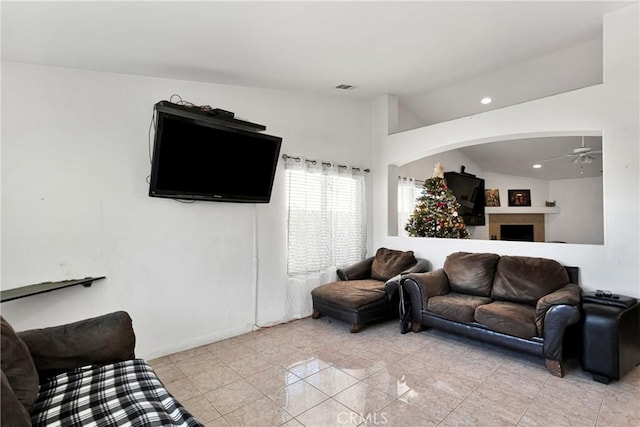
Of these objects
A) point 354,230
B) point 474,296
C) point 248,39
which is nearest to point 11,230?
point 248,39

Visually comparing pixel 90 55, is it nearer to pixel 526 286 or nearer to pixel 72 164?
pixel 72 164

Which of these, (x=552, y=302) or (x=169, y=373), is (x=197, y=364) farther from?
(x=552, y=302)

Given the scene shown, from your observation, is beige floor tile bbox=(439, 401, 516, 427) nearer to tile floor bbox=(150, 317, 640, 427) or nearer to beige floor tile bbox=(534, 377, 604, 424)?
tile floor bbox=(150, 317, 640, 427)

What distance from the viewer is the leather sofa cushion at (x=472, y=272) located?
345 centimetres

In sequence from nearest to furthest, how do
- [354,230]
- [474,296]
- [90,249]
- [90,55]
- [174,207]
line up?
[90,55], [90,249], [174,207], [474,296], [354,230]

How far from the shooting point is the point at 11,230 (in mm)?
2336

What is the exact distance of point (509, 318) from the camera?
9.19 ft

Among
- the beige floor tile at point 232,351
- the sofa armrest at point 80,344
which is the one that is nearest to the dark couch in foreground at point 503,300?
the beige floor tile at point 232,351

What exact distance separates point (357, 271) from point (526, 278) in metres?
2.00

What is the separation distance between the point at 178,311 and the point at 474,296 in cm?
313

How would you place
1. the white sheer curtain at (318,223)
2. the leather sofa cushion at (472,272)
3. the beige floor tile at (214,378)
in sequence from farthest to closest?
the white sheer curtain at (318,223), the leather sofa cushion at (472,272), the beige floor tile at (214,378)

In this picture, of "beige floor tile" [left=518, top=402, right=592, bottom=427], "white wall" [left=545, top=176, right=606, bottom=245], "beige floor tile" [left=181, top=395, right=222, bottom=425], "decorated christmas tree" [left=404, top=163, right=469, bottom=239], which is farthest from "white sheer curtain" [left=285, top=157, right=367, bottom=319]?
"white wall" [left=545, top=176, right=606, bottom=245]

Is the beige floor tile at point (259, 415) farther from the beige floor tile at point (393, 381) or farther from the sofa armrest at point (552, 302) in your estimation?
the sofa armrest at point (552, 302)

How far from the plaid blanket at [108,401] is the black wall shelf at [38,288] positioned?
790 mm
